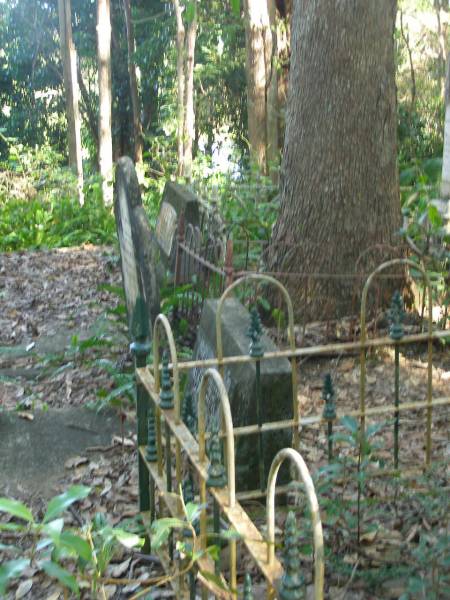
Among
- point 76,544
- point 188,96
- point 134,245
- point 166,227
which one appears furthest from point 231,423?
point 188,96

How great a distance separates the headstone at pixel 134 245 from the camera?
5.42 metres

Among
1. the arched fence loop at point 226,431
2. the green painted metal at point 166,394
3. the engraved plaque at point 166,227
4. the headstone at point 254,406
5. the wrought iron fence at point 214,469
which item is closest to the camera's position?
the wrought iron fence at point 214,469

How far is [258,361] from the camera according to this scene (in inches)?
142

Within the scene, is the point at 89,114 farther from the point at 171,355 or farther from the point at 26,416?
the point at 171,355

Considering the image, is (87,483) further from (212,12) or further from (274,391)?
(212,12)

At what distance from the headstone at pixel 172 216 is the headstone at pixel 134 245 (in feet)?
4.39

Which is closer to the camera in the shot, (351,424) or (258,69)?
(351,424)

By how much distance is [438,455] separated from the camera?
4.43m

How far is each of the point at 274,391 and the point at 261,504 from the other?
54 centimetres

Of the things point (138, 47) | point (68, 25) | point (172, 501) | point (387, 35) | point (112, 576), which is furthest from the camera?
point (138, 47)

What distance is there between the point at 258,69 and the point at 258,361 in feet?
40.4

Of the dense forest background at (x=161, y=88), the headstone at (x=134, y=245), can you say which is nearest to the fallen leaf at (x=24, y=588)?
the headstone at (x=134, y=245)

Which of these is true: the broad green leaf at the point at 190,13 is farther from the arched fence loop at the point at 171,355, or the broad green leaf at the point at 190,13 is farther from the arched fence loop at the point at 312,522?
the arched fence loop at the point at 312,522

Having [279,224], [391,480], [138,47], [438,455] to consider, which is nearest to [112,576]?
[391,480]
